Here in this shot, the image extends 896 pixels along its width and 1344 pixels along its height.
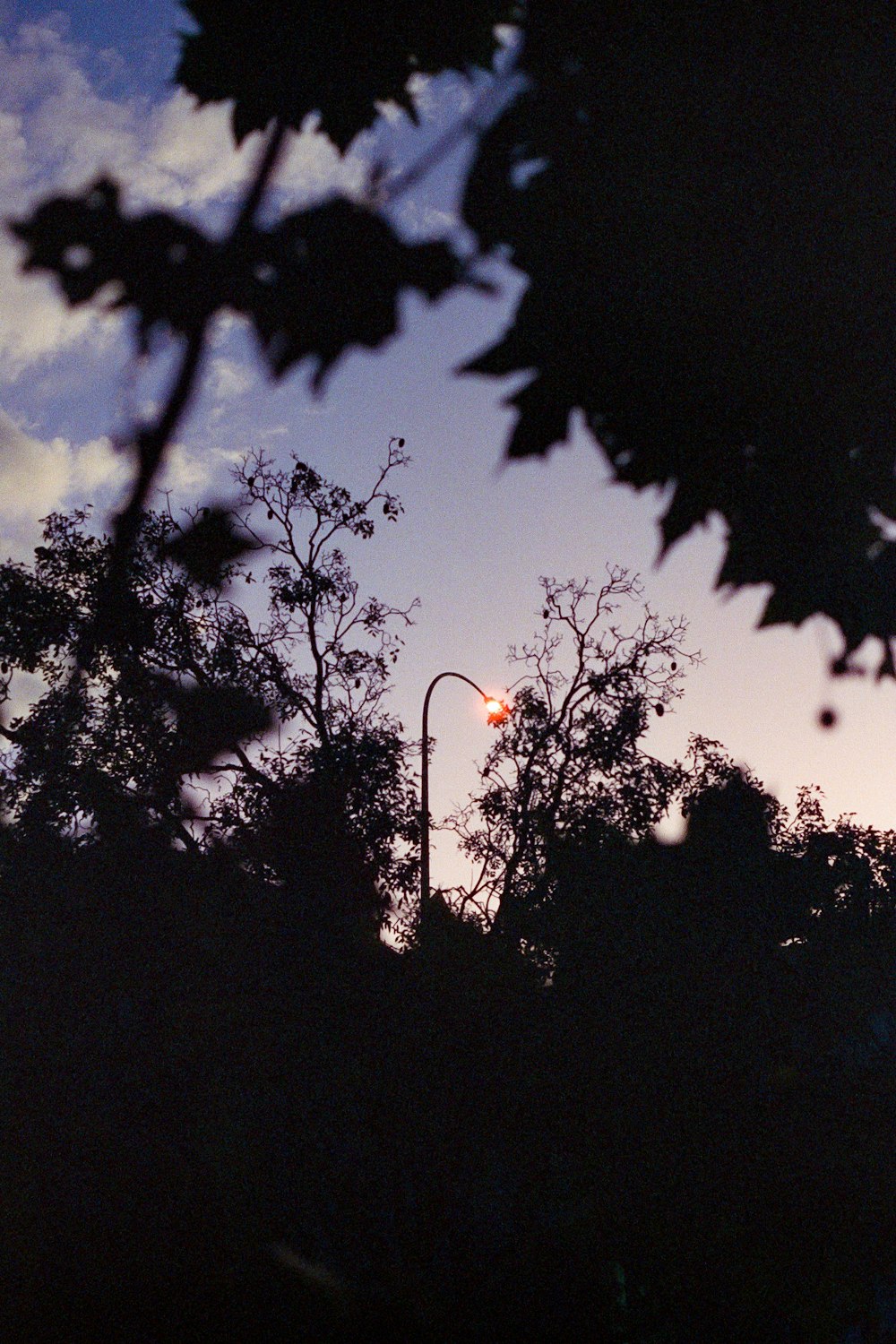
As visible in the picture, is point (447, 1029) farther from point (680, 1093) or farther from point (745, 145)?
point (745, 145)

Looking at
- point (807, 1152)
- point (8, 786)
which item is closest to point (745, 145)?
point (807, 1152)

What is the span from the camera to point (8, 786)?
762 inches

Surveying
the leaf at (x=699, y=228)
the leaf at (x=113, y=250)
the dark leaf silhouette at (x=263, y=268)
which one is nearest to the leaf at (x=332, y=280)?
the dark leaf silhouette at (x=263, y=268)

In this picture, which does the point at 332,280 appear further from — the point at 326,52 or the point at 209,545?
the point at 209,545

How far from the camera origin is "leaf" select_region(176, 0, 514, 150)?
3064 mm

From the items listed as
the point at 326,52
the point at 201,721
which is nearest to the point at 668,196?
the point at 326,52

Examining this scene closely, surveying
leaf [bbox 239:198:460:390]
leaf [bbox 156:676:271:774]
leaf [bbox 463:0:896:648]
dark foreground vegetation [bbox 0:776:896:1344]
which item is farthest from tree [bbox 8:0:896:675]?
leaf [bbox 156:676:271:774]

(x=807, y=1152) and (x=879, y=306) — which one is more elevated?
(x=879, y=306)

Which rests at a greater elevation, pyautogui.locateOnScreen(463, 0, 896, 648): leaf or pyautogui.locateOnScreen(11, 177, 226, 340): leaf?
pyautogui.locateOnScreen(463, 0, 896, 648): leaf

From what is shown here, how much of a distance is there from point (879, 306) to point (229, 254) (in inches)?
107

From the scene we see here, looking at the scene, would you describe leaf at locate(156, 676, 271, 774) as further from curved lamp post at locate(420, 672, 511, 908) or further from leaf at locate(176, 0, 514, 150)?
leaf at locate(176, 0, 514, 150)

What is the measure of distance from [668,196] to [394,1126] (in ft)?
44.5

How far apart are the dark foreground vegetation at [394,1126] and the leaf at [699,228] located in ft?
35.6

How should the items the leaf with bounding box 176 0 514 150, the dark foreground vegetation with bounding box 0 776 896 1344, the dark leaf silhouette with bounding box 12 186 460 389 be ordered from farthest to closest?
the dark foreground vegetation with bounding box 0 776 896 1344 < the leaf with bounding box 176 0 514 150 < the dark leaf silhouette with bounding box 12 186 460 389
